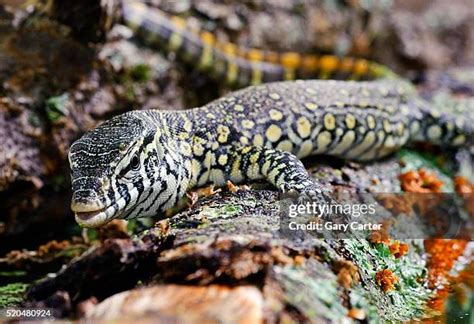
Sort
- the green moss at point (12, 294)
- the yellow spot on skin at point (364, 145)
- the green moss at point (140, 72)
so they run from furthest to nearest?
1. the green moss at point (140, 72)
2. the yellow spot on skin at point (364, 145)
3. the green moss at point (12, 294)

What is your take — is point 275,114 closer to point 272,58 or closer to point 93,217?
point 93,217

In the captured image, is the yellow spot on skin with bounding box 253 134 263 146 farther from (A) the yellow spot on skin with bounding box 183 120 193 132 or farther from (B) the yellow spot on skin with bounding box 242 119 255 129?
(A) the yellow spot on skin with bounding box 183 120 193 132

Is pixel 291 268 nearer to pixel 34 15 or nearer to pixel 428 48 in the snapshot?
pixel 34 15

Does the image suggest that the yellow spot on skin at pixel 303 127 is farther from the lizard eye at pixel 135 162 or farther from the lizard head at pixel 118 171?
the lizard eye at pixel 135 162

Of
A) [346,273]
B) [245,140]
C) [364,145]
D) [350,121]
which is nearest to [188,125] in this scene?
[245,140]

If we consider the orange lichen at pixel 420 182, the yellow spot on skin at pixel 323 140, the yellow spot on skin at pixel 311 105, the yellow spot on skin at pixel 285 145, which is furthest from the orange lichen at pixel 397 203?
the yellow spot on skin at pixel 311 105

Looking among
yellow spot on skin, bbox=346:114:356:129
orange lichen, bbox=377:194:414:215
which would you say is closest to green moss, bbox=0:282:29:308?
orange lichen, bbox=377:194:414:215
